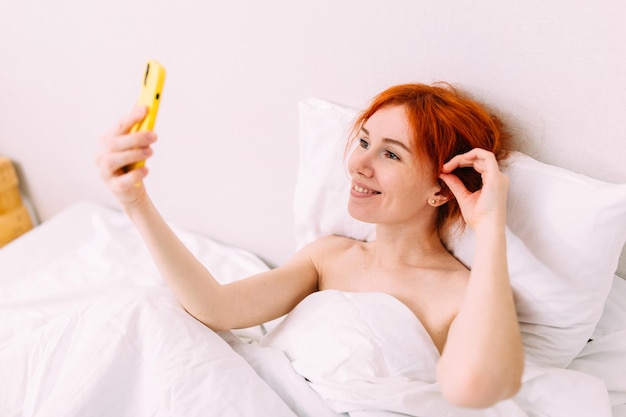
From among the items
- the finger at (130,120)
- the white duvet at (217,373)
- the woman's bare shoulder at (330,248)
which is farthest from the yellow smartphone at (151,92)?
the woman's bare shoulder at (330,248)

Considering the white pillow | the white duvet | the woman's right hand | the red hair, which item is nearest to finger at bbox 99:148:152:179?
the woman's right hand

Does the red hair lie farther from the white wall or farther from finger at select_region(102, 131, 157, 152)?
finger at select_region(102, 131, 157, 152)

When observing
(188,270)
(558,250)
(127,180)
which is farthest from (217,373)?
(558,250)

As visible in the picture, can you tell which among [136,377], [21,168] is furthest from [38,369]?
[21,168]

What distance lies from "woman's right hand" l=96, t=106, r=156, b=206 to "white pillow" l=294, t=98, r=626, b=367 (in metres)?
0.61

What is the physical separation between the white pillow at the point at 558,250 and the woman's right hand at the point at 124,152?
613 mm

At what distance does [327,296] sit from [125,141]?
0.49 metres

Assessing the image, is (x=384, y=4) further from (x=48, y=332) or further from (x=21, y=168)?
(x=21, y=168)

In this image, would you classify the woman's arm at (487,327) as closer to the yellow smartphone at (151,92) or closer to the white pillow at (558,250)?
the white pillow at (558,250)

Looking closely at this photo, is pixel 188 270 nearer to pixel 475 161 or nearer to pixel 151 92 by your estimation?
pixel 151 92

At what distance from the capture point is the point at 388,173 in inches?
38.4

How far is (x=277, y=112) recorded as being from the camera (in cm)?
128

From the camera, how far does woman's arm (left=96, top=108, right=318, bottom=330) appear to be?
0.80 meters

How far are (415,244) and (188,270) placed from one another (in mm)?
443
